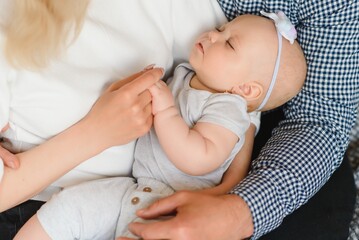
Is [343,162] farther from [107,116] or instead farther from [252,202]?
[107,116]

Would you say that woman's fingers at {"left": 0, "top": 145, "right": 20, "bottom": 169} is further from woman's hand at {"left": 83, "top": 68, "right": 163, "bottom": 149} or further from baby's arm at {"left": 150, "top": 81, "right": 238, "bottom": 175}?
baby's arm at {"left": 150, "top": 81, "right": 238, "bottom": 175}

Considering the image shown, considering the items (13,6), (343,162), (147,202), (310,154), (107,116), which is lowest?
(343,162)

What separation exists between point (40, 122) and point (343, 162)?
81 cm

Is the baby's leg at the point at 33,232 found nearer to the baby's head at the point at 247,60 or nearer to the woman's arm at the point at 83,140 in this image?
the woman's arm at the point at 83,140

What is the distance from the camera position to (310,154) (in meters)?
1.33

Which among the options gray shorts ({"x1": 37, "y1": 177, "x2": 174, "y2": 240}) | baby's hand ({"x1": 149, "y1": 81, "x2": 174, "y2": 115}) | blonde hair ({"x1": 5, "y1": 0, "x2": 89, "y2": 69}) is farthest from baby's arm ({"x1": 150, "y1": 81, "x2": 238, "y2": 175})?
blonde hair ({"x1": 5, "y1": 0, "x2": 89, "y2": 69})

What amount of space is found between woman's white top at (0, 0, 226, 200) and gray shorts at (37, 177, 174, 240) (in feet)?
0.28

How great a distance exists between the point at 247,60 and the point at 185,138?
0.82 ft

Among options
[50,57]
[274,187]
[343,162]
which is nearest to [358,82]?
[343,162]

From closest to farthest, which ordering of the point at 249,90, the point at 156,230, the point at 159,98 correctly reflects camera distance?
the point at 156,230, the point at 159,98, the point at 249,90

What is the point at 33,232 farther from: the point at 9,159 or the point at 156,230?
the point at 156,230

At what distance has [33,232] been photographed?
1181mm

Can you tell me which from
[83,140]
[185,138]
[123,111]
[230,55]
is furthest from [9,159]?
[230,55]

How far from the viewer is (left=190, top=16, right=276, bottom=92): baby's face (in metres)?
1.27
